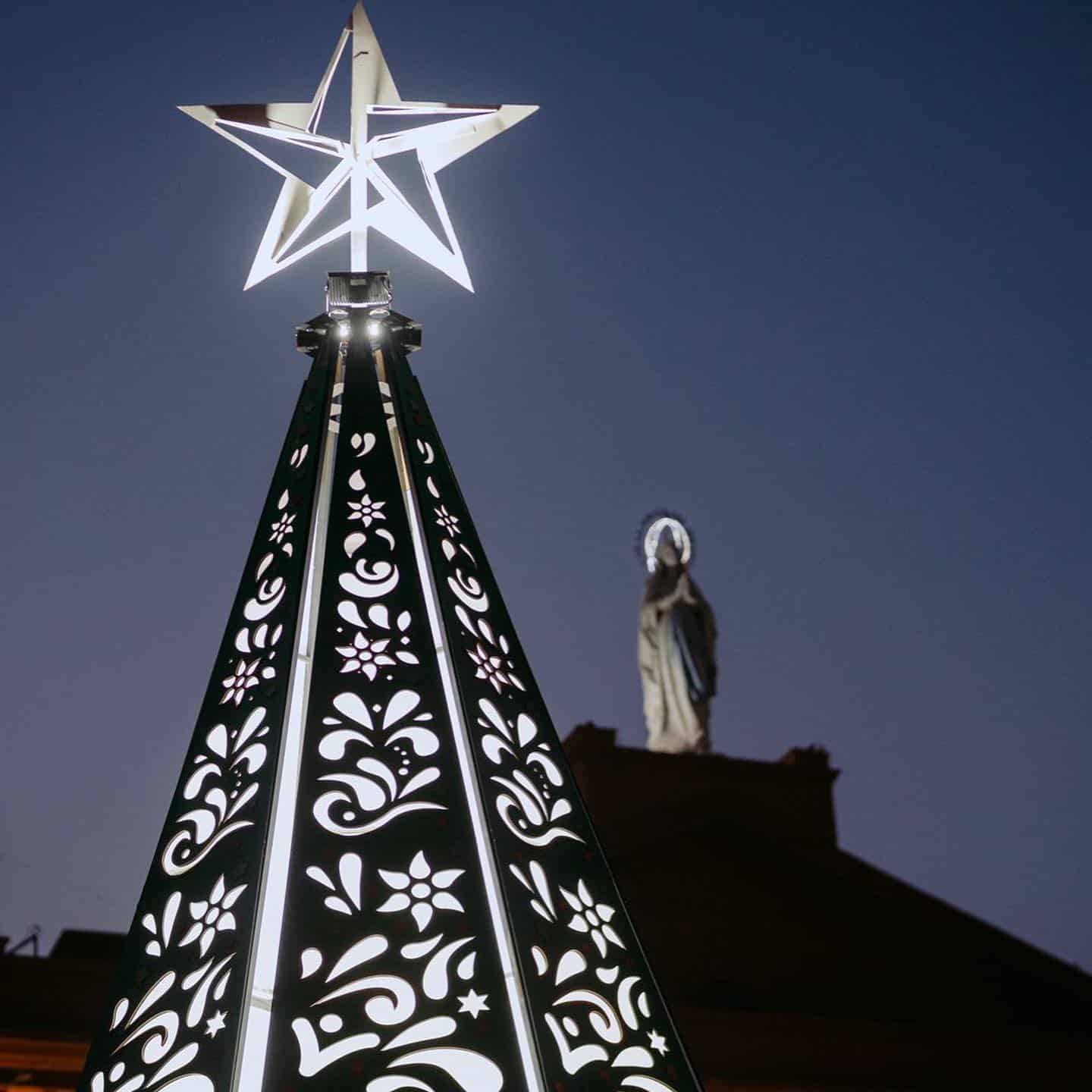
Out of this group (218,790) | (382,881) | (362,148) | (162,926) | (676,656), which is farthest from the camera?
(676,656)

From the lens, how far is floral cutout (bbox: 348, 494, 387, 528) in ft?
7.29

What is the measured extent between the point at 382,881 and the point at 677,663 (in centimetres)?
1167

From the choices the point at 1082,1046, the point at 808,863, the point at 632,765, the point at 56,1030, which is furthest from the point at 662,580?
the point at 56,1030

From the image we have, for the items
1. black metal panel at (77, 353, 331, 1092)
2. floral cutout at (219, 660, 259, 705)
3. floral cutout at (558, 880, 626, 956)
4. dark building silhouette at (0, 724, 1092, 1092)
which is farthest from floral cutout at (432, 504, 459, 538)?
dark building silhouette at (0, 724, 1092, 1092)

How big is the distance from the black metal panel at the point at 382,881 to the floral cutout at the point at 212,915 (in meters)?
0.12

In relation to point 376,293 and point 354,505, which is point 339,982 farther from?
point 376,293

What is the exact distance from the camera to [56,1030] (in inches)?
251

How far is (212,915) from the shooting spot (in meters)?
1.74

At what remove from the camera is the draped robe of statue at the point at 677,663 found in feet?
43.1

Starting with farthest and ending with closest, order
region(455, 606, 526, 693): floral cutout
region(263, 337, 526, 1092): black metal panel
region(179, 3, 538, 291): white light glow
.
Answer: region(179, 3, 538, 291): white light glow, region(455, 606, 526, 693): floral cutout, region(263, 337, 526, 1092): black metal panel

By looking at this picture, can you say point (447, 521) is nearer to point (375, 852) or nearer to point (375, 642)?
point (375, 642)

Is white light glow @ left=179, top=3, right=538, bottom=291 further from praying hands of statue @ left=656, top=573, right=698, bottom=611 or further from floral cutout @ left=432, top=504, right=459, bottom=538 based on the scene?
praying hands of statue @ left=656, top=573, right=698, bottom=611

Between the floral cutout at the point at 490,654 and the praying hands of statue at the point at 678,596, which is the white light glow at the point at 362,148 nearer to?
the floral cutout at the point at 490,654

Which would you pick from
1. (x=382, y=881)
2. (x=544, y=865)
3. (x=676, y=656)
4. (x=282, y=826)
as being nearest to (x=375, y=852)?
(x=382, y=881)
